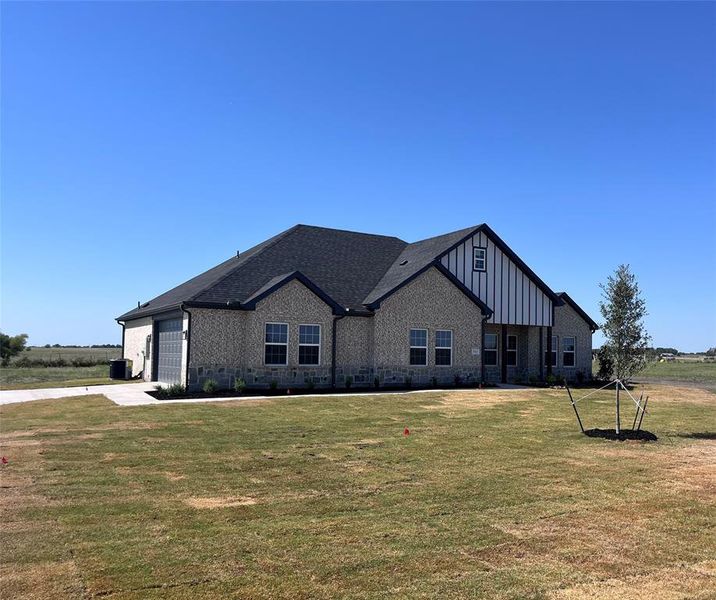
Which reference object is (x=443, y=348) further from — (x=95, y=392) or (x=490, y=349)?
(x=95, y=392)

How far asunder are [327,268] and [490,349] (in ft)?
30.7

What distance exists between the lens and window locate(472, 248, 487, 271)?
2797 centimetres

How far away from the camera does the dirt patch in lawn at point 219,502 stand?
6934 millimetres

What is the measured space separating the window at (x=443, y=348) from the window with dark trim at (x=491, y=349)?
3.95 metres

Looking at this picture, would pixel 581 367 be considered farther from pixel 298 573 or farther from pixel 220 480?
pixel 298 573

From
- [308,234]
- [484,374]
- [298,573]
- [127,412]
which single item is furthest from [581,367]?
[298,573]

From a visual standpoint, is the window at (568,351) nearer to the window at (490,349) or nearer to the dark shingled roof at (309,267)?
the window at (490,349)

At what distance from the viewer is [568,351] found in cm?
3228

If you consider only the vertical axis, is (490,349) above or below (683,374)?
above

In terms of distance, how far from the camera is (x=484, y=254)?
28.2 metres

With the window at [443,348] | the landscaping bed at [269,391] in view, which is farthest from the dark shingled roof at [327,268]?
the landscaping bed at [269,391]

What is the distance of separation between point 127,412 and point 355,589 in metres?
12.3

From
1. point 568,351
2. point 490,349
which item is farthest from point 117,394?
point 568,351

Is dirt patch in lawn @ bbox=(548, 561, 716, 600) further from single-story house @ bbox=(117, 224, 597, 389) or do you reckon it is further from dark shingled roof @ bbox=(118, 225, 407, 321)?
dark shingled roof @ bbox=(118, 225, 407, 321)
